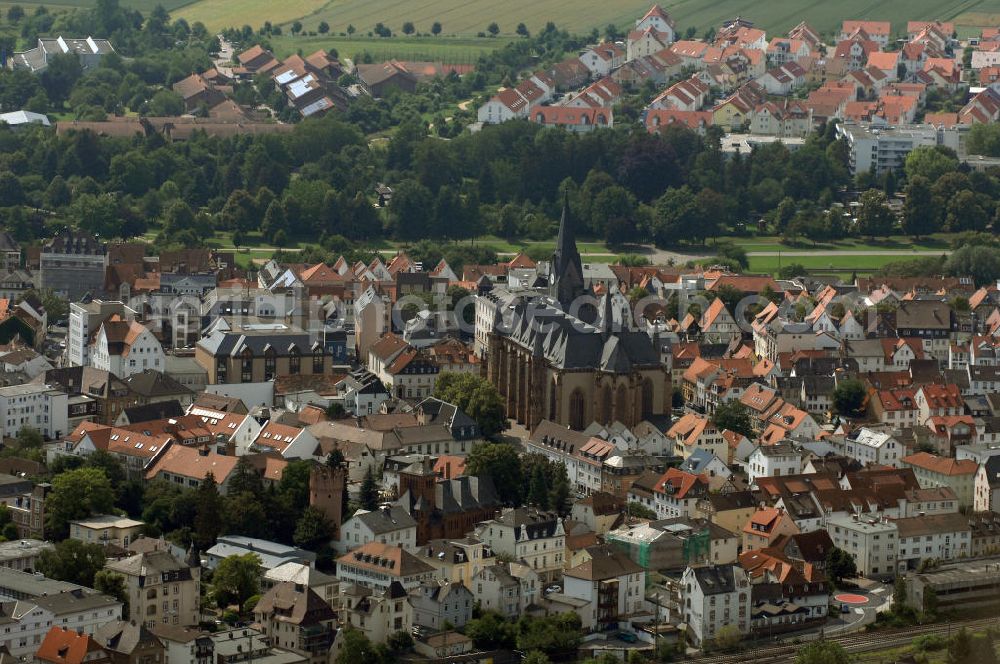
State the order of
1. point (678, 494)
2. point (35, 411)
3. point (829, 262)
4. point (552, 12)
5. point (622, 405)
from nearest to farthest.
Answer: point (678, 494), point (35, 411), point (622, 405), point (829, 262), point (552, 12)

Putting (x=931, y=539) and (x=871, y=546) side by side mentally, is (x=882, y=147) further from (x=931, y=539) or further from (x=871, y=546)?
(x=871, y=546)

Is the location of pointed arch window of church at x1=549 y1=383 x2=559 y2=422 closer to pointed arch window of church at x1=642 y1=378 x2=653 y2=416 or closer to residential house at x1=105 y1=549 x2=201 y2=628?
pointed arch window of church at x1=642 y1=378 x2=653 y2=416

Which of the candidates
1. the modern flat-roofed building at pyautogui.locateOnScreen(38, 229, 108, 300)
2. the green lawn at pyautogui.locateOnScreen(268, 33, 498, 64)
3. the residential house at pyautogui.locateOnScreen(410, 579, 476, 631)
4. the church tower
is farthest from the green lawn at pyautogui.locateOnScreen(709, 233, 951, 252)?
the residential house at pyautogui.locateOnScreen(410, 579, 476, 631)

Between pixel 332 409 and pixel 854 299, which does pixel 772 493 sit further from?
pixel 854 299

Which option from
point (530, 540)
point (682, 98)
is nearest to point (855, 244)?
point (682, 98)

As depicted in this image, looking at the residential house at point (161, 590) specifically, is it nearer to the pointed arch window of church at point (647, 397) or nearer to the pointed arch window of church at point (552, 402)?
the pointed arch window of church at point (552, 402)

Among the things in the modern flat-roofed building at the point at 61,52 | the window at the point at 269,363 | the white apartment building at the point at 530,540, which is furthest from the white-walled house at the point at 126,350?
the modern flat-roofed building at the point at 61,52
